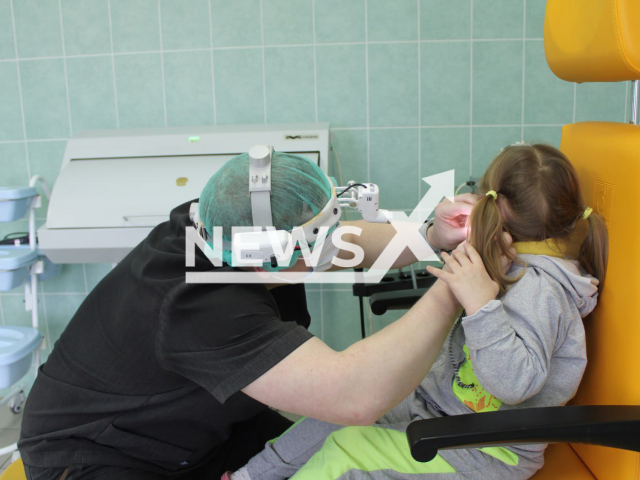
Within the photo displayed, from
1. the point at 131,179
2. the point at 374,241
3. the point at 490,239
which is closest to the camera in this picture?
the point at 490,239

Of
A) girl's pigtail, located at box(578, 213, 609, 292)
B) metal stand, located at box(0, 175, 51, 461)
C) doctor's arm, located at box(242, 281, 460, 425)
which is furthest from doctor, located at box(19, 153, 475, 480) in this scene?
metal stand, located at box(0, 175, 51, 461)

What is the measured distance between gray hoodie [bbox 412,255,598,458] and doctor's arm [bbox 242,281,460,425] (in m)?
0.11

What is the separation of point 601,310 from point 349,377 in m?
0.52

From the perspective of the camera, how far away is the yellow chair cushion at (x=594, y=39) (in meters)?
0.93

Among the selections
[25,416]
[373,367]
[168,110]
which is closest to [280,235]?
[373,367]

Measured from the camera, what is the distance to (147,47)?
7.66ft

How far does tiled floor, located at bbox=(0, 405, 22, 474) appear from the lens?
2.31 m

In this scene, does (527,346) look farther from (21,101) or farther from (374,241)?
(21,101)

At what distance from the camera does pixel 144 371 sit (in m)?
1.11

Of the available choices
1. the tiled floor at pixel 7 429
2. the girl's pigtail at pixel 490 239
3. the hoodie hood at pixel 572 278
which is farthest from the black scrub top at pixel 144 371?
the tiled floor at pixel 7 429

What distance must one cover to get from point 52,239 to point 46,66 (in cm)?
81

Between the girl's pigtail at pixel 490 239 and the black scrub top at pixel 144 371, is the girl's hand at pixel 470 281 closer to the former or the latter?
the girl's pigtail at pixel 490 239

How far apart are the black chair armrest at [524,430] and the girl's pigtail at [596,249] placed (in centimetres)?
29

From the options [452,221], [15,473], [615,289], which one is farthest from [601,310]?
[15,473]
